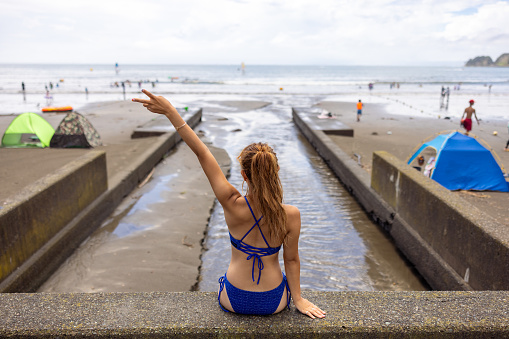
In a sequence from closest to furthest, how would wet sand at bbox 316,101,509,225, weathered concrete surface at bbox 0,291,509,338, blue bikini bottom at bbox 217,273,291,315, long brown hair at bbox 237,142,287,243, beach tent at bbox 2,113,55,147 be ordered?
long brown hair at bbox 237,142,287,243
weathered concrete surface at bbox 0,291,509,338
blue bikini bottom at bbox 217,273,291,315
wet sand at bbox 316,101,509,225
beach tent at bbox 2,113,55,147

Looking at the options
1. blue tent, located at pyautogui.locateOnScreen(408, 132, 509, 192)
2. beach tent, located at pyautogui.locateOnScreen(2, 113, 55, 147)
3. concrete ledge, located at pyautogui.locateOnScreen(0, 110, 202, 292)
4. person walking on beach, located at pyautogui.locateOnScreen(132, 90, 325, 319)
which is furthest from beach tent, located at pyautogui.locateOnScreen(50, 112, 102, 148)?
person walking on beach, located at pyautogui.locateOnScreen(132, 90, 325, 319)

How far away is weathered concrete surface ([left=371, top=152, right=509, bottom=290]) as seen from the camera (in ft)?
13.3

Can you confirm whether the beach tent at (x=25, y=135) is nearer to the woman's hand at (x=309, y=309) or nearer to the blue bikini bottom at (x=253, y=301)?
the blue bikini bottom at (x=253, y=301)

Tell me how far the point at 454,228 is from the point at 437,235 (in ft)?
1.56

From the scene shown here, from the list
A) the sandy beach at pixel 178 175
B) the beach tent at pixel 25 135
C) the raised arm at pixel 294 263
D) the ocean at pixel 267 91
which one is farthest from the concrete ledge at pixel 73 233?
the ocean at pixel 267 91

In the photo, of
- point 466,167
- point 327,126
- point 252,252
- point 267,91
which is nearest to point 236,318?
point 252,252

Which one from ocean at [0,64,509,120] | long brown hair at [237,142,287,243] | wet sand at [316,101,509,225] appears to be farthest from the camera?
ocean at [0,64,509,120]

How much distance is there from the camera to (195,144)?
244 centimetres

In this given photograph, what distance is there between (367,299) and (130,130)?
15.3 meters

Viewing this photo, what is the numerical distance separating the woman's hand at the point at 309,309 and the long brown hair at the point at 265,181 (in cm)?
54

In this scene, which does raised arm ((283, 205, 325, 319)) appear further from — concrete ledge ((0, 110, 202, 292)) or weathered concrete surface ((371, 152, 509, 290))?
concrete ledge ((0, 110, 202, 292))

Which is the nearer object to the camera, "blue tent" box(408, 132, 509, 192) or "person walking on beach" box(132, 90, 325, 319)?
"person walking on beach" box(132, 90, 325, 319)

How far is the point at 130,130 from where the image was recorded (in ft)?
55.0

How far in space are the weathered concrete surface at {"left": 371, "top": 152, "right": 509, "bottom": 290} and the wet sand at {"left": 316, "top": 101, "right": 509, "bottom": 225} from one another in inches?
77.1
